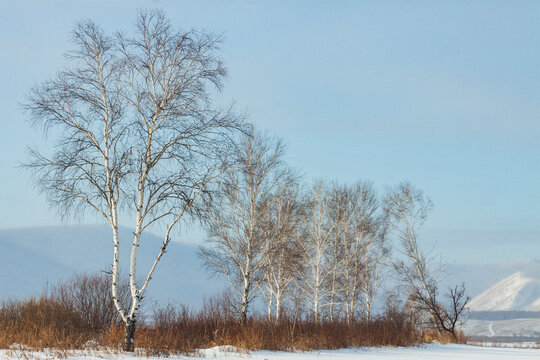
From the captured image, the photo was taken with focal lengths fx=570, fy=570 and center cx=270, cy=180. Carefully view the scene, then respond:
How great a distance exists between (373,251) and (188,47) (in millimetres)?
30322

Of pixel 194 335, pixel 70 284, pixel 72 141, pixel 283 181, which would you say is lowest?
pixel 194 335

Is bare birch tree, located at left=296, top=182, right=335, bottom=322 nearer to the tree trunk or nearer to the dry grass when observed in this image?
the dry grass

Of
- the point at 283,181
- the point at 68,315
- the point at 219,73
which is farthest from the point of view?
the point at 283,181

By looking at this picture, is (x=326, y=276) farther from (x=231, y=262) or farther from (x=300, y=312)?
(x=300, y=312)

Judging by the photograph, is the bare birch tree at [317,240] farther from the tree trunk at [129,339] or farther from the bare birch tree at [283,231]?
the tree trunk at [129,339]

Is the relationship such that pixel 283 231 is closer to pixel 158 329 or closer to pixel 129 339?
pixel 158 329

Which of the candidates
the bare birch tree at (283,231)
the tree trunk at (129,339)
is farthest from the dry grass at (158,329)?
the bare birch tree at (283,231)

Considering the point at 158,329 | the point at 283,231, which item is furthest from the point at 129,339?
the point at 283,231

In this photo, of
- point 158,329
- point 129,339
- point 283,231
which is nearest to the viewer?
point 129,339

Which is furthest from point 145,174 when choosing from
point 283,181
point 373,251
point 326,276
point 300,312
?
point 373,251

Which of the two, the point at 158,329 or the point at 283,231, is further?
the point at 283,231

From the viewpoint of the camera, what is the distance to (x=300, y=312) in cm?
2130

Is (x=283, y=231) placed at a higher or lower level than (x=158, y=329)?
higher

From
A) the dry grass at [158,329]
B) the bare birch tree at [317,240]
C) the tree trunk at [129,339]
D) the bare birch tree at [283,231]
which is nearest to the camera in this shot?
the tree trunk at [129,339]
